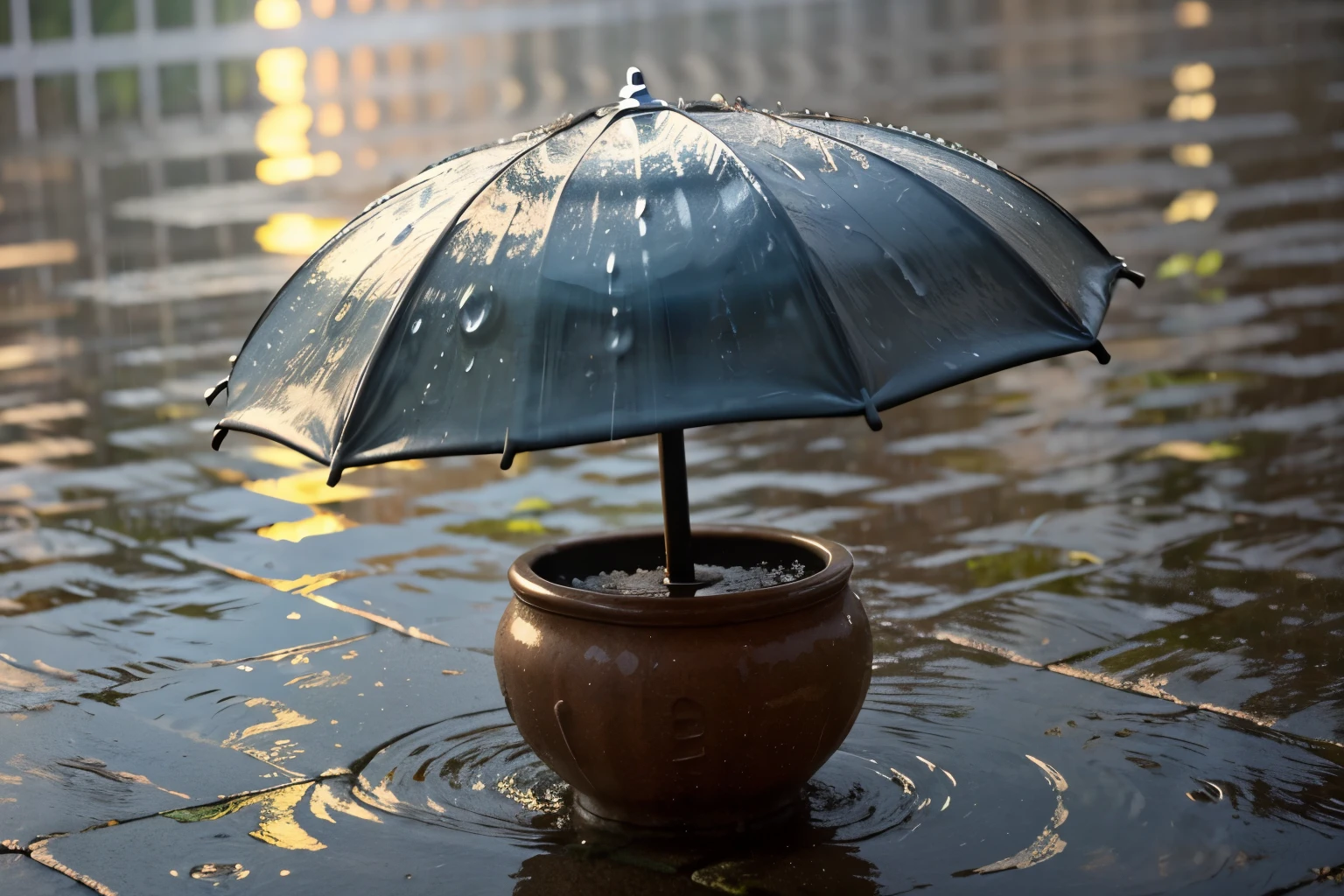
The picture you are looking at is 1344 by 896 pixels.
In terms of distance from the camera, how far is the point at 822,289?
3457 mm

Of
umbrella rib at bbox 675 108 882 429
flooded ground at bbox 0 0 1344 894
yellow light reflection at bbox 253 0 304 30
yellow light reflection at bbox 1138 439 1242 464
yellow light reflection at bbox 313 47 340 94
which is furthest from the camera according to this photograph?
yellow light reflection at bbox 253 0 304 30

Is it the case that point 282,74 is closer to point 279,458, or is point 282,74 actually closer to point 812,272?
point 279,458

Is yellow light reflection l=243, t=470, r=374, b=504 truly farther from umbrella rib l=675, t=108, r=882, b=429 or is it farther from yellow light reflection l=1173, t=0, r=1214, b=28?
yellow light reflection l=1173, t=0, r=1214, b=28

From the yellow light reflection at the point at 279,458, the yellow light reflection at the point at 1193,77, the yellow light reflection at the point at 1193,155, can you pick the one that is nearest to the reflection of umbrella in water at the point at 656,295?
the yellow light reflection at the point at 279,458

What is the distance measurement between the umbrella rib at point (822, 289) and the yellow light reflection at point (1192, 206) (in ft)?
33.4

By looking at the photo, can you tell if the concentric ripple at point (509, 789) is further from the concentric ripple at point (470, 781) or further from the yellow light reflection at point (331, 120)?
the yellow light reflection at point (331, 120)

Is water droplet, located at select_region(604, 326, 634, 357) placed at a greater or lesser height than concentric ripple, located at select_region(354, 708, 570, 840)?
greater

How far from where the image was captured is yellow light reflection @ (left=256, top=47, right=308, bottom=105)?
29.8 metres

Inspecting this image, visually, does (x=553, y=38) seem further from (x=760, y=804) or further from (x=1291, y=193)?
(x=760, y=804)

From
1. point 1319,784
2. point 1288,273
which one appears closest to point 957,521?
point 1319,784

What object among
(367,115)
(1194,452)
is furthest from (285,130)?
(1194,452)

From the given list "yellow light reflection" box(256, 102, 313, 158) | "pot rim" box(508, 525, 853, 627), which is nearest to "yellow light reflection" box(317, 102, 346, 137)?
"yellow light reflection" box(256, 102, 313, 158)

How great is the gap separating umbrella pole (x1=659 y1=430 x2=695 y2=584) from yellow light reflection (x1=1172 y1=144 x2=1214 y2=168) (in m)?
12.5

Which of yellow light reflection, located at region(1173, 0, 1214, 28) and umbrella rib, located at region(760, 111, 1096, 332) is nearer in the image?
umbrella rib, located at region(760, 111, 1096, 332)
